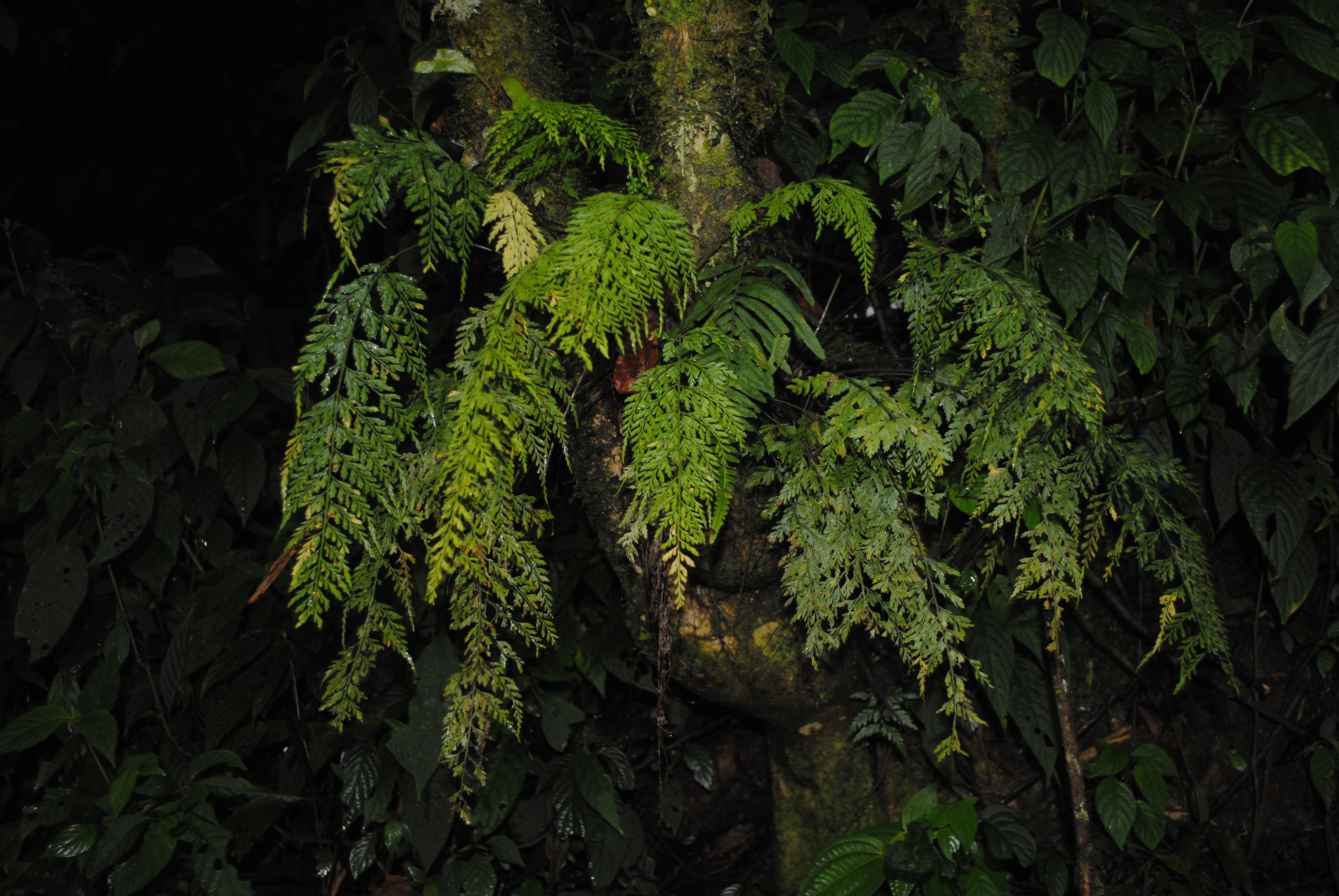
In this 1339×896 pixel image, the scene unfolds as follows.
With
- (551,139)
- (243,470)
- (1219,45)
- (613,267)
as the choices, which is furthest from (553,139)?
(243,470)

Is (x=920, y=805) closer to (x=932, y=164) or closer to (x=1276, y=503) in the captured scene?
(x=1276, y=503)

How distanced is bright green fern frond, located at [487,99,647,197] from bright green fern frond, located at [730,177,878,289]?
0.19m

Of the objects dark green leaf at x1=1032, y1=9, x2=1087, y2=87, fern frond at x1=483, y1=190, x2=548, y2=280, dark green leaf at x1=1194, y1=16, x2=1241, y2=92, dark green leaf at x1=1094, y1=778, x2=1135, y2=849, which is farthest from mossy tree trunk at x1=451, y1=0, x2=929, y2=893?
dark green leaf at x1=1194, y1=16, x2=1241, y2=92

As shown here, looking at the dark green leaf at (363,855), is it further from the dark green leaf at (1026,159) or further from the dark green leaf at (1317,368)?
the dark green leaf at (1317,368)

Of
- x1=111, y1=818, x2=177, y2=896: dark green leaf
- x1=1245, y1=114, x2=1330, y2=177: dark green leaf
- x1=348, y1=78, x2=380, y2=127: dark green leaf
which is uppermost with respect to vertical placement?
x1=1245, y1=114, x2=1330, y2=177: dark green leaf

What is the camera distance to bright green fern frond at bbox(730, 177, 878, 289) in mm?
1135

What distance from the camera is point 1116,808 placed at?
177 centimetres

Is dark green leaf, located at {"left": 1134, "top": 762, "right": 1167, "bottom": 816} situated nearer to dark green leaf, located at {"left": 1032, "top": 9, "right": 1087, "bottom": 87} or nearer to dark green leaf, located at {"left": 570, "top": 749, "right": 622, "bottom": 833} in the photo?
dark green leaf, located at {"left": 570, "top": 749, "right": 622, "bottom": 833}

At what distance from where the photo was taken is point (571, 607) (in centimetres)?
213

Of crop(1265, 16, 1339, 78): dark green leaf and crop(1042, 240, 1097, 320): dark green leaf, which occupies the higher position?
crop(1265, 16, 1339, 78): dark green leaf

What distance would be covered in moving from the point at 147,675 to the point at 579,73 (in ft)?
6.26

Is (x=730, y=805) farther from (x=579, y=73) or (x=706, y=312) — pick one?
(x=579, y=73)

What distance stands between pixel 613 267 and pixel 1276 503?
1.46m

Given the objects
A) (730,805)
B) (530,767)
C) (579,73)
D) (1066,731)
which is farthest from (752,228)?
(730,805)
